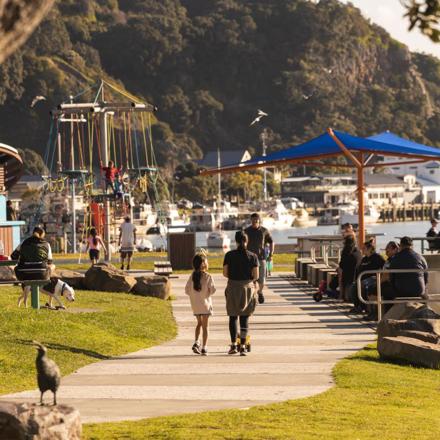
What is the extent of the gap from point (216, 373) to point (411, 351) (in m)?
2.12

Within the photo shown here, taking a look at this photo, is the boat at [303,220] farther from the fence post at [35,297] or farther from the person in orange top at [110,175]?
the fence post at [35,297]

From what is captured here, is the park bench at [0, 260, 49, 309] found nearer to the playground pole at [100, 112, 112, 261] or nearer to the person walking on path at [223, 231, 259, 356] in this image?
the person walking on path at [223, 231, 259, 356]

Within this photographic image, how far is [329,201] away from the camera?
7485 inches

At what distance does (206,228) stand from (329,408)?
12107 cm

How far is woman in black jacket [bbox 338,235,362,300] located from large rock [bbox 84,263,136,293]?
388 cm

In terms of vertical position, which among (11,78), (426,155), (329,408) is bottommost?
(329,408)

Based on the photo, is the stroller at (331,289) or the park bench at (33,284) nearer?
the park bench at (33,284)

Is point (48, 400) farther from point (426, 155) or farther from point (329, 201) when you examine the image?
point (329, 201)

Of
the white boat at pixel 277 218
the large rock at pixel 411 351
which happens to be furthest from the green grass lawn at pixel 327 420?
the white boat at pixel 277 218

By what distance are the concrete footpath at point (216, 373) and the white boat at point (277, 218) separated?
408 ft

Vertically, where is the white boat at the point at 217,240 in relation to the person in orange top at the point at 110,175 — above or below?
below

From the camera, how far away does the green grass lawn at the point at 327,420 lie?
9.24 metres

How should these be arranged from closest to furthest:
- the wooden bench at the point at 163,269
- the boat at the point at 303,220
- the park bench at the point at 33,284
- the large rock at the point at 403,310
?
the large rock at the point at 403,310, the park bench at the point at 33,284, the wooden bench at the point at 163,269, the boat at the point at 303,220

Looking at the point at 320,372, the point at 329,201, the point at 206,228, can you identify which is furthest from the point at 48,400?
the point at 329,201
